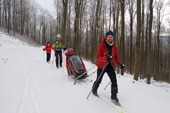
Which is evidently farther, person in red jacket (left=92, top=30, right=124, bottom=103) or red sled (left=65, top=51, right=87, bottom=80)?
red sled (left=65, top=51, right=87, bottom=80)

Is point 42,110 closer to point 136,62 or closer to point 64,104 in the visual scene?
point 64,104

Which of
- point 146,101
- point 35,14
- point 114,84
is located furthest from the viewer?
point 35,14

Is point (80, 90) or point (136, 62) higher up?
point (136, 62)

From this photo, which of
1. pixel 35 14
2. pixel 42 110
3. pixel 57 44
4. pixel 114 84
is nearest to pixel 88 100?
pixel 114 84

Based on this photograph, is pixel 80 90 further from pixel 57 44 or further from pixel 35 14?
pixel 35 14

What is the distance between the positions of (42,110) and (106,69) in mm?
1968

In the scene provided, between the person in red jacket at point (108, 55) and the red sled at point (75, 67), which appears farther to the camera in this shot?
the red sled at point (75, 67)

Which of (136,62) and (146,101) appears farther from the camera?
(136,62)

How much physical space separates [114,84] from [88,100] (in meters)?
0.90

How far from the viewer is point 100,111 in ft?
9.45

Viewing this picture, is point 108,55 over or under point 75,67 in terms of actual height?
over

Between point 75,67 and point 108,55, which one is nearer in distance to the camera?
point 108,55

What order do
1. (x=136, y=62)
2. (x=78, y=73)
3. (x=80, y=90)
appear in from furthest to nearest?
1. (x=136, y=62)
2. (x=78, y=73)
3. (x=80, y=90)

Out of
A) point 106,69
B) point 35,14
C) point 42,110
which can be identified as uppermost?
point 35,14
